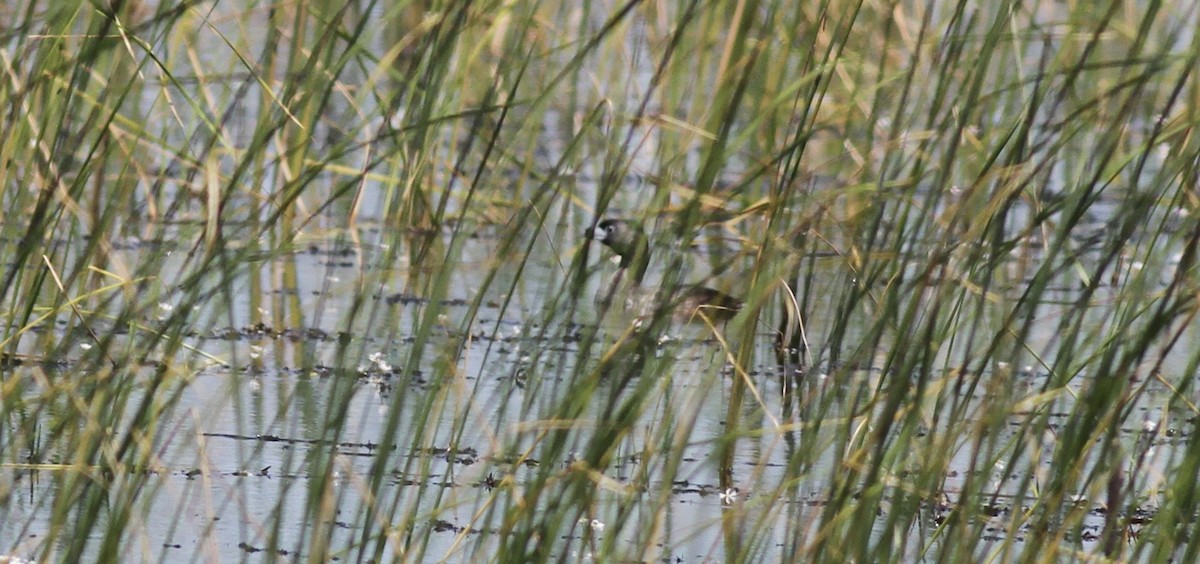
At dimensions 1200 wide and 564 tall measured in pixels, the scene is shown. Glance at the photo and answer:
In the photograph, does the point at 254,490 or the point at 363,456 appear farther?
the point at 363,456

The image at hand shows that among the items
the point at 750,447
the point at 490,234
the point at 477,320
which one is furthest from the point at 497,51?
the point at 750,447

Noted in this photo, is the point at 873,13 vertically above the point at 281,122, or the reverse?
the point at 873,13

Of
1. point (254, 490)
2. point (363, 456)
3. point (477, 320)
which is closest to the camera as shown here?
point (254, 490)

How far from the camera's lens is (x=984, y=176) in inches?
100

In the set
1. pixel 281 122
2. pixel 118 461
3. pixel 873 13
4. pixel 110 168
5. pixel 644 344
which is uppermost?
pixel 873 13

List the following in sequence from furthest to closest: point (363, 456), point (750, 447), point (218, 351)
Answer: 1. point (218, 351)
2. point (750, 447)
3. point (363, 456)

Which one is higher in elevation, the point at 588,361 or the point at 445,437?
the point at 588,361

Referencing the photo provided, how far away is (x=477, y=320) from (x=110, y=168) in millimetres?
1424

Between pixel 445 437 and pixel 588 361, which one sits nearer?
pixel 588 361

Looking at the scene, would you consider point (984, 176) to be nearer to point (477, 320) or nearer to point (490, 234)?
point (477, 320)

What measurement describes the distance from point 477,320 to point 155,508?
5.48ft

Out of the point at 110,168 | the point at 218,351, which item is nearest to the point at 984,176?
the point at 218,351

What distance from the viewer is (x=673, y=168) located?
282 centimetres

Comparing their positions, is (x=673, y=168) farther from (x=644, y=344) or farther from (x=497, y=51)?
(x=497, y=51)
